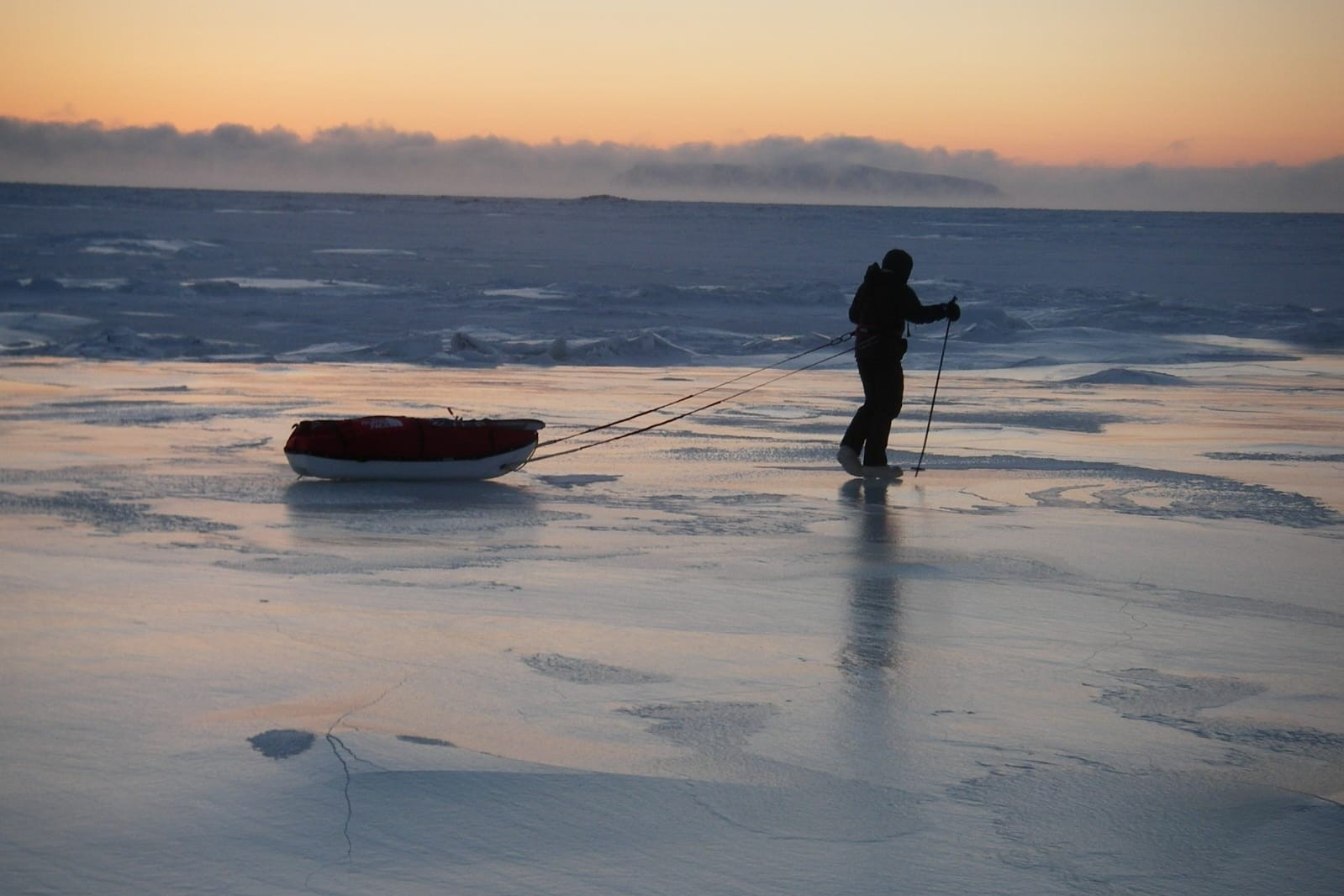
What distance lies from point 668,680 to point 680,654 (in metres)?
0.35

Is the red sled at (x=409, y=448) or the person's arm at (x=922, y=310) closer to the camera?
the red sled at (x=409, y=448)

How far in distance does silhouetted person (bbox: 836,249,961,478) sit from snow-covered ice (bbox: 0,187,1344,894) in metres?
0.32

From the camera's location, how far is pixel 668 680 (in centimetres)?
524

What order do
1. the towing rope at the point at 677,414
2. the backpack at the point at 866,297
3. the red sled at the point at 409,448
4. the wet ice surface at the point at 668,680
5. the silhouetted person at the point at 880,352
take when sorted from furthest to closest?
the towing rope at the point at 677,414 → the backpack at the point at 866,297 → the silhouetted person at the point at 880,352 → the red sled at the point at 409,448 → the wet ice surface at the point at 668,680

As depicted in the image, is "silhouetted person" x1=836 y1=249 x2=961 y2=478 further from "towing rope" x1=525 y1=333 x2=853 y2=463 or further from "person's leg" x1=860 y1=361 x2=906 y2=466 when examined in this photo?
"towing rope" x1=525 y1=333 x2=853 y2=463

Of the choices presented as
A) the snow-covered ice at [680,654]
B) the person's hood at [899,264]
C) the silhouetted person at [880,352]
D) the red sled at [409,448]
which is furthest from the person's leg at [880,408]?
the red sled at [409,448]

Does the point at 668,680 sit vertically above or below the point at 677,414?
above

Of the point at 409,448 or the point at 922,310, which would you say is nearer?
the point at 409,448

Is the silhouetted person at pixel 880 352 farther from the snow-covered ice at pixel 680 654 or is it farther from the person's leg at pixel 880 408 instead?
the snow-covered ice at pixel 680 654

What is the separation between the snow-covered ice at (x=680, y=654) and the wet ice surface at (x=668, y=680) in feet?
0.06

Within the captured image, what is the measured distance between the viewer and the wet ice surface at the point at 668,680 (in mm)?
3742

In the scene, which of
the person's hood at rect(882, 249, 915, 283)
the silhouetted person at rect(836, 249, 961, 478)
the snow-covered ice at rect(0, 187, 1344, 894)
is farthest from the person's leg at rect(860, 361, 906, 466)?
the person's hood at rect(882, 249, 915, 283)

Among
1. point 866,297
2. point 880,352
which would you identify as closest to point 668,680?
point 880,352

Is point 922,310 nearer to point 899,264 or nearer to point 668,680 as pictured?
point 899,264
